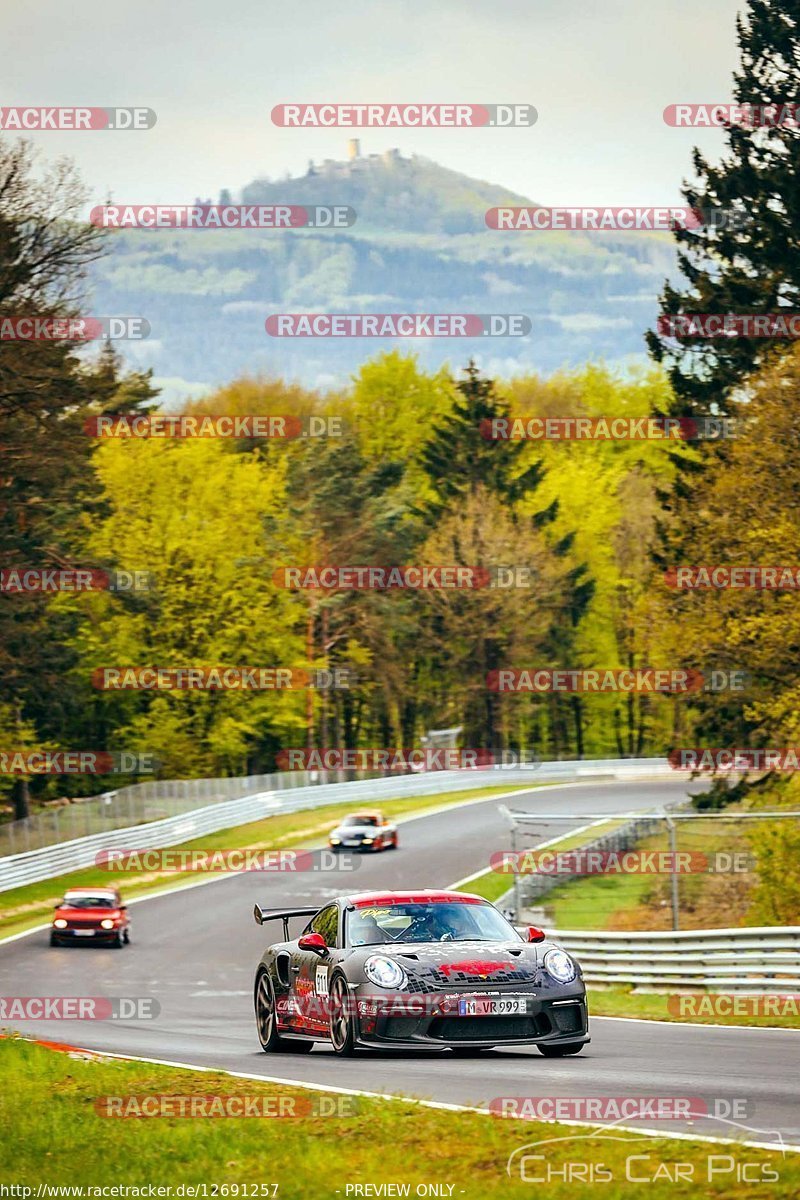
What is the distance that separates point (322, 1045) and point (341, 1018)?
8.92ft

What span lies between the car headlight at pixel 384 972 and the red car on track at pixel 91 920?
2307 centimetres

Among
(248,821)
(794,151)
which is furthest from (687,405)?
(248,821)

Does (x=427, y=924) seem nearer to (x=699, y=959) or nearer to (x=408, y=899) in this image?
(x=408, y=899)

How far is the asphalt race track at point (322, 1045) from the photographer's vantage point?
1150 cm

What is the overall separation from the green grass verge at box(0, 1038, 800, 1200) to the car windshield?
8.52 feet

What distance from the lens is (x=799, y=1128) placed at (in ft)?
31.4

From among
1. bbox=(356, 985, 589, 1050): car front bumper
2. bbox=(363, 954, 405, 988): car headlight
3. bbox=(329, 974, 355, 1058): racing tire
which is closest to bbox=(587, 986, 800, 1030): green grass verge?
bbox=(356, 985, 589, 1050): car front bumper

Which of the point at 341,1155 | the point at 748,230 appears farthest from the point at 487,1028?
the point at 748,230

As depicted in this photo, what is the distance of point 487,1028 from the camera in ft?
42.9

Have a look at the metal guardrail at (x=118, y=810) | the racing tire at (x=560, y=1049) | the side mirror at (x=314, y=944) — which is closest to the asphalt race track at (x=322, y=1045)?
the racing tire at (x=560, y=1049)

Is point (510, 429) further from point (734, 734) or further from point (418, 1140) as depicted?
point (418, 1140)

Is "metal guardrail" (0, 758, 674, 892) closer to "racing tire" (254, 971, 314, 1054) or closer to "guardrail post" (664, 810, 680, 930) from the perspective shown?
"guardrail post" (664, 810, 680, 930)

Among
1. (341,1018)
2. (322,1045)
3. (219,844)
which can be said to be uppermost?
(341,1018)

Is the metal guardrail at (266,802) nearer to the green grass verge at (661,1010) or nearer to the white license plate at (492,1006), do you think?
the green grass verge at (661,1010)
